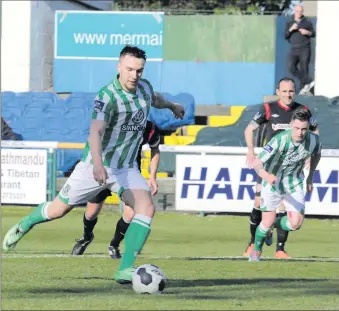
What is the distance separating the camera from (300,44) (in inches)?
952

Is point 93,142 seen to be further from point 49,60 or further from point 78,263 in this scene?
point 49,60

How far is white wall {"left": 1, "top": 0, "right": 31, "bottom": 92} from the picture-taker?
1095 inches

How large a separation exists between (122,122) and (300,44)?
15.3 m

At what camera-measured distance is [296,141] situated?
11.9m

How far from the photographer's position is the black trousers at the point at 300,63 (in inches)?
957

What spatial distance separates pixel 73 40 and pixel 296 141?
1578 cm

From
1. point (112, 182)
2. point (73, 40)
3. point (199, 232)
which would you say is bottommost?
point (199, 232)

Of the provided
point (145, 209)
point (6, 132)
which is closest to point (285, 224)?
point (145, 209)

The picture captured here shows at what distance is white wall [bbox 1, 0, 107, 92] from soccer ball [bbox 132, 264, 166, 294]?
19.7m

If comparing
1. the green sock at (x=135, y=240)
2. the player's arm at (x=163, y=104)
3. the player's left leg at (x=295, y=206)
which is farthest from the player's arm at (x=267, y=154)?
the green sock at (x=135, y=240)

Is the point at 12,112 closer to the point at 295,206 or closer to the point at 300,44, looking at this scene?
the point at 300,44

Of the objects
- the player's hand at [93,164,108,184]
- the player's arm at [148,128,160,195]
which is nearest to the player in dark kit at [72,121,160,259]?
the player's arm at [148,128,160,195]

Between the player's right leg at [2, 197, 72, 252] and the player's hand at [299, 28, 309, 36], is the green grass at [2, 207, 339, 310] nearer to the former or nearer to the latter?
the player's right leg at [2, 197, 72, 252]

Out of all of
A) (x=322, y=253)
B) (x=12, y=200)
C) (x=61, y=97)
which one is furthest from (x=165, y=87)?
(x=322, y=253)
